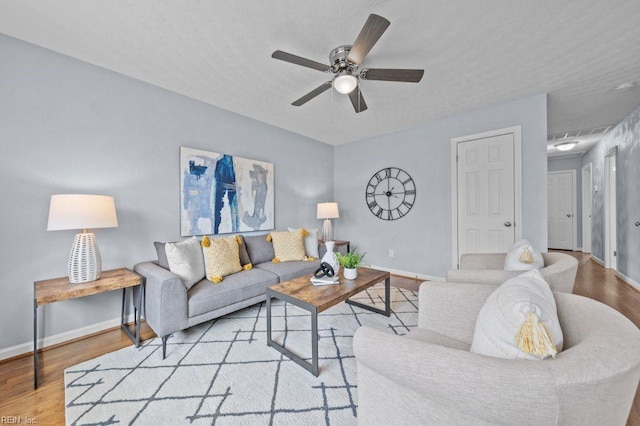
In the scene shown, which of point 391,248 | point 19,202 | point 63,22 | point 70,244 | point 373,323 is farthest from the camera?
point 391,248

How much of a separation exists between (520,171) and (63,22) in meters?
4.62

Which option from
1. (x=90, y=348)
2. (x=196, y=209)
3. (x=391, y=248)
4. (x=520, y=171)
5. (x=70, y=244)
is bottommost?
(x=90, y=348)

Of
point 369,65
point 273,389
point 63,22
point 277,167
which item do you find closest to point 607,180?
point 369,65

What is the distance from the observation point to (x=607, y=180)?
13.8ft

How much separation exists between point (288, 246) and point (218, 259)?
3.26 feet

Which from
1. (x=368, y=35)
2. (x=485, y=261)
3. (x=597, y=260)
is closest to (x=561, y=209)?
(x=597, y=260)

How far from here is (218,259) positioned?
8.20 ft

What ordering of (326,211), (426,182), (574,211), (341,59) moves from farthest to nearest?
(574,211)
(326,211)
(426,182)
(341,59)

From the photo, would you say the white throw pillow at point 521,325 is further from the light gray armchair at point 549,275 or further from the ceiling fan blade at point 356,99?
the ceiling fan blade at point 356,99

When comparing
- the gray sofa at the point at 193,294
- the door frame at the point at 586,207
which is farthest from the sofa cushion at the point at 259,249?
the door frame at the point at 586,207

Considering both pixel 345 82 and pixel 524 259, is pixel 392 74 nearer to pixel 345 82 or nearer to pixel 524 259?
pixel 345 82

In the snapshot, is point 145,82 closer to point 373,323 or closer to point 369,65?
point 369,65

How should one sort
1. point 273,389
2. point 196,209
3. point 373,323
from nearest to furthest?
point 273,389, point 373,323, point 196,209

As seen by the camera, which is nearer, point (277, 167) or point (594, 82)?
point (594, 82)
